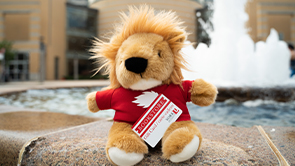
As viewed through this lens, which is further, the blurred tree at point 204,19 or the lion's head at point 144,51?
the blurred tree at point 204,19

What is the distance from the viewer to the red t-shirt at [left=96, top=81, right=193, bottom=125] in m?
1.42

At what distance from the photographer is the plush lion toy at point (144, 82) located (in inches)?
47.2

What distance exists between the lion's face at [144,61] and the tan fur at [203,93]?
0.20 metres

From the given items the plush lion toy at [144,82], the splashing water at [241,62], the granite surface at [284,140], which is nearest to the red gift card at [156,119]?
the plush lion toy at [144,82]

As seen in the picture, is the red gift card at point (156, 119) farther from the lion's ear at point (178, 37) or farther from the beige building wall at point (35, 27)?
the beige building wall at point (35, 27)

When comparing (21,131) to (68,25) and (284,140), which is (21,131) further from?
(68,25)

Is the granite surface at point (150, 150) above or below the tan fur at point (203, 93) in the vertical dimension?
below

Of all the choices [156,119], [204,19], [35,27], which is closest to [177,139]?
[156,119]

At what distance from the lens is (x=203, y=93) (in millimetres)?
1462

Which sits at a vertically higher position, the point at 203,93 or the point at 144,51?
the point at 144,51

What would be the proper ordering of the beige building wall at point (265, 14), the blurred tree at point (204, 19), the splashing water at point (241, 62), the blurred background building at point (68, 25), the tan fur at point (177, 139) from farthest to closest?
the blurred tree at point (204, 19)
the blurred background building at point (68, 25)
the beige building wall at point (265, 14)
the splashing water at point (241, 62)
the tan fur at point (177, 139)

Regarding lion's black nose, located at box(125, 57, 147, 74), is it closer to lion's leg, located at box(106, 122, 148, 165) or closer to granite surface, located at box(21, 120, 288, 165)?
lion's leg, located at box(106, 122, 148, 165)

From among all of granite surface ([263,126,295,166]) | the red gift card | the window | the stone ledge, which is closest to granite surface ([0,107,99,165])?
the stone ledge

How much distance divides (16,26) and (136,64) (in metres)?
23.5
